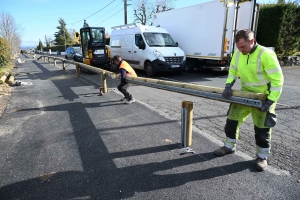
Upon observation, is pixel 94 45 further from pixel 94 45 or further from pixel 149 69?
pixel 149 69

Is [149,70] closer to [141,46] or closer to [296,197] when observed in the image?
[141,46]

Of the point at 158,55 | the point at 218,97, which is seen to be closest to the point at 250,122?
the point at 218,97

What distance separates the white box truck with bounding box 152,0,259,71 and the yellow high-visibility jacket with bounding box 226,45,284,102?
7132 millimetres

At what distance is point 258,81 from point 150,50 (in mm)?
8126

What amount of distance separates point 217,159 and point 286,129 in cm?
198

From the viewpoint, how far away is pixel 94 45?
42.3 ft

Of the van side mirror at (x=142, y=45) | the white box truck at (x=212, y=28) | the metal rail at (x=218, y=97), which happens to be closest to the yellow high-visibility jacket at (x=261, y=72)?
the metal rail at (x=218, y=97)

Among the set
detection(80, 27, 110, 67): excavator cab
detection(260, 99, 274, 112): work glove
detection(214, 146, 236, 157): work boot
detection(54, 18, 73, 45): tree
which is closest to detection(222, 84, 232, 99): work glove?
detection(260, 99, 274, 112): work glove

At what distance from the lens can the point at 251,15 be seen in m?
8.88

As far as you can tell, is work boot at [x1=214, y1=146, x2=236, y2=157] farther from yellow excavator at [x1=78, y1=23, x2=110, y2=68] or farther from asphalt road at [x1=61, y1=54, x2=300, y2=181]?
yellow excavator at [x1=78, y1=23, x2=110, y2=68]

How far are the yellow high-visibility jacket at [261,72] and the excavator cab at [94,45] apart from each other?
11.3 metres

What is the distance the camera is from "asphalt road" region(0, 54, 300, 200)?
2430 mm

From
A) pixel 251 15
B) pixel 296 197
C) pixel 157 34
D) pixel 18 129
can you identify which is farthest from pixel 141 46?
pixel 296 197

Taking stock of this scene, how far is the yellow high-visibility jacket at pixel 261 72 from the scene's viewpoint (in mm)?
2400
